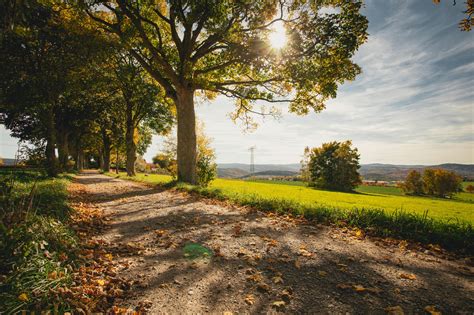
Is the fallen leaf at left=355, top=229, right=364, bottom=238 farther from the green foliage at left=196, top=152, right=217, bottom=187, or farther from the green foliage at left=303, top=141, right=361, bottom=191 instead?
the green foliage at left=303, top=141, right=361, bottom=191

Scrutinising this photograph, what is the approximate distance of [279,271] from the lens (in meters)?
3.69

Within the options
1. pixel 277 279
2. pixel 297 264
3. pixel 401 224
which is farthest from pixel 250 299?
pixel 401 224

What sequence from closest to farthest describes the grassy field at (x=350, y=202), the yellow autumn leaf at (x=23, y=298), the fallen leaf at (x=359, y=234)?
the yellow autumn leaf at (x=23, y=298) → the fallen leaf at (x=359, y=234) → the grassy field at (x=350, y=202)

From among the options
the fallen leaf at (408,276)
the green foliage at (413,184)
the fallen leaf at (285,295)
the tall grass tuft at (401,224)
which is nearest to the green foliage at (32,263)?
the fallen leaf at (285,295)

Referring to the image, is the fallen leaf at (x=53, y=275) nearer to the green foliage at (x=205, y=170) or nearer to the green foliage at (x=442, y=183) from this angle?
the green foliage at (x=205, y=170)

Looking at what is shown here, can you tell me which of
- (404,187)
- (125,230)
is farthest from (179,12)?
(404,187)

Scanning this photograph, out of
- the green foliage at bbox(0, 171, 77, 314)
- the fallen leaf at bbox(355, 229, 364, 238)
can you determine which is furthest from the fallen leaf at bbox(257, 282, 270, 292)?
the fallen leaf at bbox(355, 229, 364, 238)

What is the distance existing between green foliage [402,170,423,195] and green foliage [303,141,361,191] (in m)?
32.8

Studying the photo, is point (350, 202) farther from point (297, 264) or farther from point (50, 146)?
point (50, 146)

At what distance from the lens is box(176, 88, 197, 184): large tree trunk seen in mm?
13391

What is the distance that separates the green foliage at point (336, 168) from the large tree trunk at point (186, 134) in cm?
4992

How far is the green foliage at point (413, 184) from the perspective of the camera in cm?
7410

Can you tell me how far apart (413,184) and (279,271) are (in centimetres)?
9176

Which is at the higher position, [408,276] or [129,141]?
[129,141]
